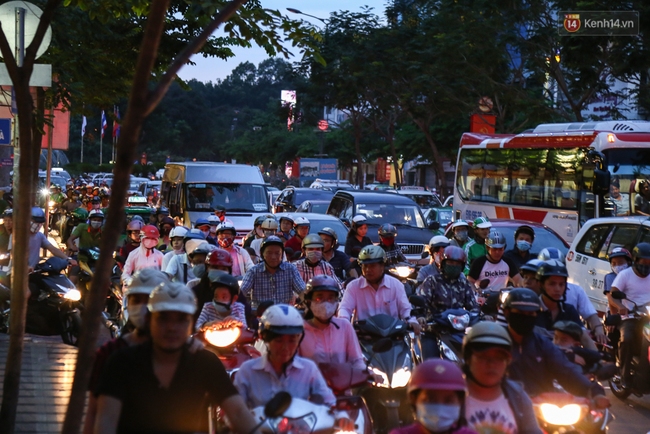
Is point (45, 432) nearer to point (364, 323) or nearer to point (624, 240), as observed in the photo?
point (364, 323)

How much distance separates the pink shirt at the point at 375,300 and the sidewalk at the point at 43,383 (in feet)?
7.75

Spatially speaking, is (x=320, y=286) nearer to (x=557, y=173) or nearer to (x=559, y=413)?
(x=559, y=413)

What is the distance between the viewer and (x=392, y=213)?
20.7m

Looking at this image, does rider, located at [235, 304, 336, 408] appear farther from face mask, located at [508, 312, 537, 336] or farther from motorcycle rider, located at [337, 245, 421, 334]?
motorcycle rider, located at [337, 245, 421, 334]

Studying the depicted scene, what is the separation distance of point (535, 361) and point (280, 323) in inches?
65.1

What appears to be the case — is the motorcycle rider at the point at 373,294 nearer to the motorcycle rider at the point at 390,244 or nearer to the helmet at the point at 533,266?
the helmet at the point at 533,266

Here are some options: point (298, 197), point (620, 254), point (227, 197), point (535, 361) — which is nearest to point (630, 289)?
point (620, 254)

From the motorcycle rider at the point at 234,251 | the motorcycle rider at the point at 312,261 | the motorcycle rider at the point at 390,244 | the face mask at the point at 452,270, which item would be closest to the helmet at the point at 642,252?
the face mask at the point at 452,270

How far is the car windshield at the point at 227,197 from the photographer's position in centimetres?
2455

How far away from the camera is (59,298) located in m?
12.0

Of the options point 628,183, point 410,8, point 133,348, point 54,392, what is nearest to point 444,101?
point 410,8

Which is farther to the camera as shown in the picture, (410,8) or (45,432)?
(410,8)

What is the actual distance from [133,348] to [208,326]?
103 inches

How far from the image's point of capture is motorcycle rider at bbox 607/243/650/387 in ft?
33.3
